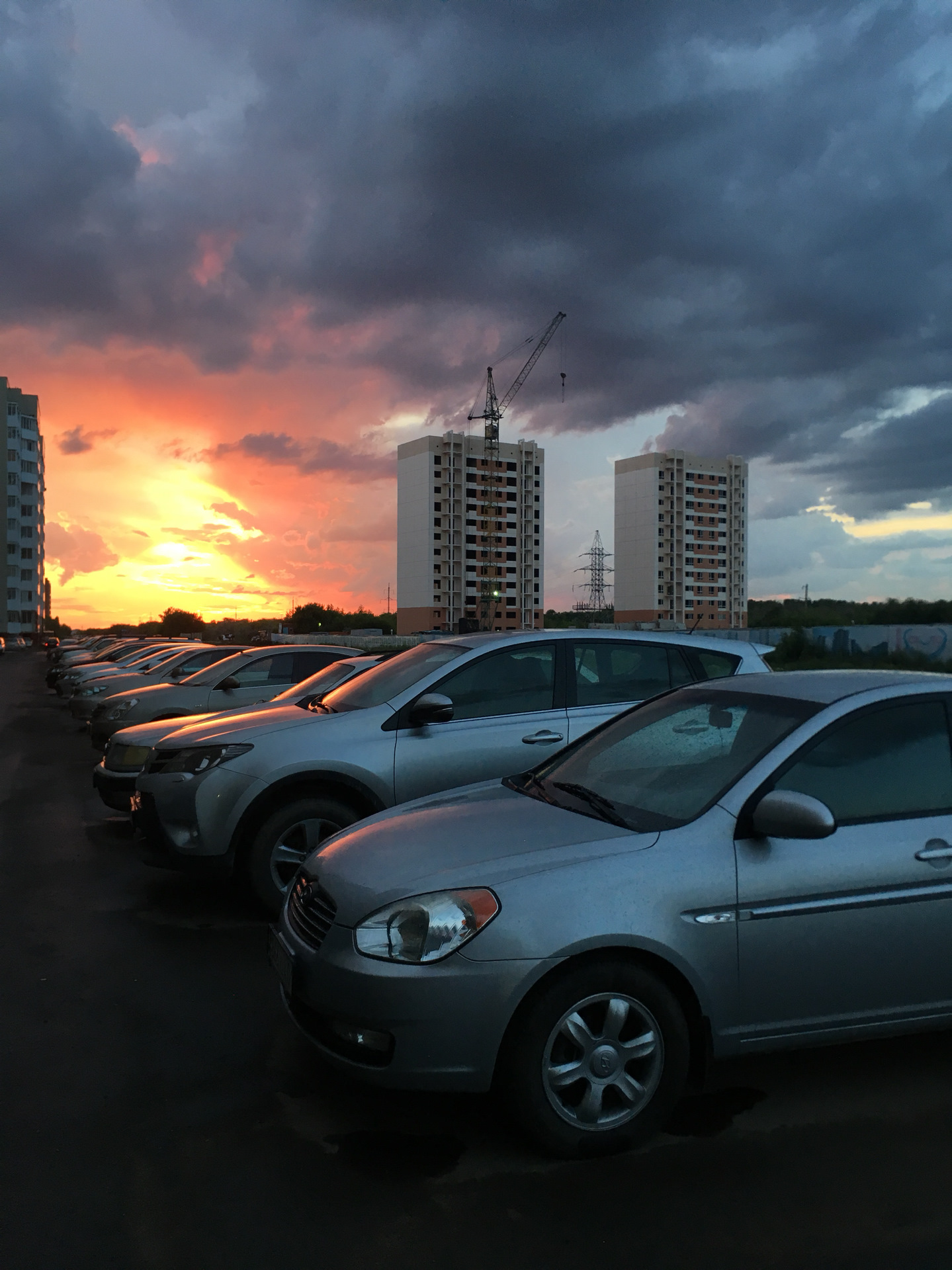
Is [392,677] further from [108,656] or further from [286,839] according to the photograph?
[108,656]

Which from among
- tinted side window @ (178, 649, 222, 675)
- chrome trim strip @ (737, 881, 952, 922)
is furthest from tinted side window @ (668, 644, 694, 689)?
tinted side window @ (178, 649, 222, 675)

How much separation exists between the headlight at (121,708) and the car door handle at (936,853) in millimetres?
10039

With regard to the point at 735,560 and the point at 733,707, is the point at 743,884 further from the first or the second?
the point at 735,560

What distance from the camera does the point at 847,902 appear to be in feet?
11.2

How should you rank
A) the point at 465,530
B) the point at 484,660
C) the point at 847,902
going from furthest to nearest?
the point at 465,530, the point at 484,660, the point at 847,902

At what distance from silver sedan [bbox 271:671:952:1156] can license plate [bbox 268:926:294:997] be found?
1 centimetres

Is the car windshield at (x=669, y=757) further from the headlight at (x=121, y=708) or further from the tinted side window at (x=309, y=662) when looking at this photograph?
the headlight at (x=121, y=708)

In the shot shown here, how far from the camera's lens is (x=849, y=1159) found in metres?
3.21

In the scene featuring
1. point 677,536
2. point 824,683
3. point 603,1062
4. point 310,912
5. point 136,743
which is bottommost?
point 603,1062

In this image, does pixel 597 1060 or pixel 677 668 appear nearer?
pixel 597 1060

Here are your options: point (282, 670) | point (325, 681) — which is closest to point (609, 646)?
point (325, 681)

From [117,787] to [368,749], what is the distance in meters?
3.75

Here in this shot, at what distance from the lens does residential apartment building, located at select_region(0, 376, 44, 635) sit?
106625mm

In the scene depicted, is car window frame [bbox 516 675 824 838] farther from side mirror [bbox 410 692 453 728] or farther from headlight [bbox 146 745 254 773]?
headlight [bbox 146 745 254 773]
